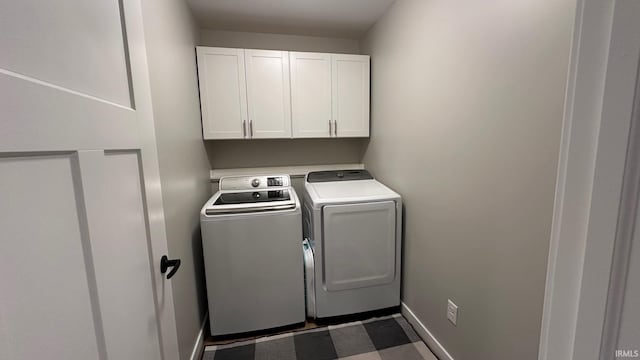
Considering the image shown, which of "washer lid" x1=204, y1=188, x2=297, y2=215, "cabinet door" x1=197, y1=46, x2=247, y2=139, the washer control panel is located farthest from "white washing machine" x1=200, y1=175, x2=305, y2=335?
"cabinet door" x1=197, y1=46, x2=247, y2=139

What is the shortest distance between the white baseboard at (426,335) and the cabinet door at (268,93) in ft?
6.07

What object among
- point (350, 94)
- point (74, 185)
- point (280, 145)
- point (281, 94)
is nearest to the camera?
point (74, 185)

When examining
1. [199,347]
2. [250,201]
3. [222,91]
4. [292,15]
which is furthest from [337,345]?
[292,15]

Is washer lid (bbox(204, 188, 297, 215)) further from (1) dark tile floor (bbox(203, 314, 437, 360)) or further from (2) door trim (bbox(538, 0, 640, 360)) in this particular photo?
(2) door trim (bbox(538, 0, 640, 360))

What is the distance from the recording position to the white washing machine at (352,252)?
181cm

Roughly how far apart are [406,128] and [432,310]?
1.30 meters

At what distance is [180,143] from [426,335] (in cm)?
210

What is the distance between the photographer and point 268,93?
2195mm

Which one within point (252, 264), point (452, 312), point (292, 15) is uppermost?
point (292, 15)

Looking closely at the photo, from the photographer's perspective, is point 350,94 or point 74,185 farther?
point 350,94

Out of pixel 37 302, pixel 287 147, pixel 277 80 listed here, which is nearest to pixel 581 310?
pixel 37 302

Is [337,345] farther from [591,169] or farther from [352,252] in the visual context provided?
[591,169]

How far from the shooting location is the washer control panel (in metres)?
2.21

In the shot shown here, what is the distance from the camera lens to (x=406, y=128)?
183cm
